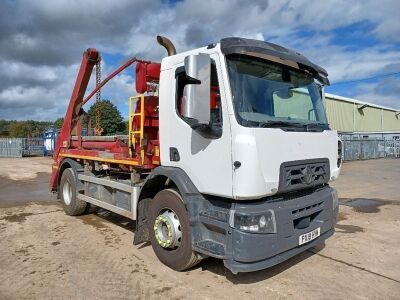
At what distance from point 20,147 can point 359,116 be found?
3303 centimetres

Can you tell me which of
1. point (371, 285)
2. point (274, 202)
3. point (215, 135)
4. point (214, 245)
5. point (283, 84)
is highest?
point (283, 84)

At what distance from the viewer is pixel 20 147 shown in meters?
30.4

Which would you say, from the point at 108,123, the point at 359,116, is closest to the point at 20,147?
the point at 108,123

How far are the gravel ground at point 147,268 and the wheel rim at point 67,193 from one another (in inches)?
18.4

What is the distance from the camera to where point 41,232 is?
22.9 ft

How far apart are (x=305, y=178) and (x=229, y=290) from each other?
156cm

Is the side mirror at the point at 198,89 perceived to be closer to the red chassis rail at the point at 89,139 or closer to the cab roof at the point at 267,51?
the cab roof at the point at 267,51

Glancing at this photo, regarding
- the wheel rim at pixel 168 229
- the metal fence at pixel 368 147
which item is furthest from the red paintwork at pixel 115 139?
the metal fence at pixel 368 147

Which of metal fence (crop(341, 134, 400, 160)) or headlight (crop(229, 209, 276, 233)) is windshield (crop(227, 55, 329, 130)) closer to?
headlight (crop(229, 209, 276, 233))

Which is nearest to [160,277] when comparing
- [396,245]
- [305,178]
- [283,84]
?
[305,178]

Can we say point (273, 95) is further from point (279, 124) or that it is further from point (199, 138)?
point (199, 138)

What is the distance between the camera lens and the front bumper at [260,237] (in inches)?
161

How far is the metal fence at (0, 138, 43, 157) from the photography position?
30.6 metres

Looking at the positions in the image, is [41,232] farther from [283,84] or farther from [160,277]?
[283,84]
